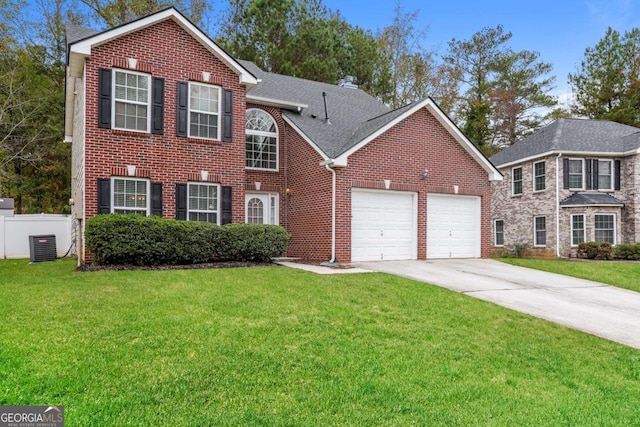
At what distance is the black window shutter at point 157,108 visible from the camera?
478 inches

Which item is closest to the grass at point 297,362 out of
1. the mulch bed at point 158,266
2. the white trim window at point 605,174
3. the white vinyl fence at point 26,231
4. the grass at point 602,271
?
the mulch bed at point 158,266

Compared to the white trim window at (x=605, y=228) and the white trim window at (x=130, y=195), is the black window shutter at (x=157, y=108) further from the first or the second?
the white trim window at (x=605, y=228)

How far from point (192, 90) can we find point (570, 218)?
17.2 meters

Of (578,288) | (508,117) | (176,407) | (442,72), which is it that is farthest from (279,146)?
(508,117)

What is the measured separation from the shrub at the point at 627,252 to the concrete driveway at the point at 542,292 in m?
7.57

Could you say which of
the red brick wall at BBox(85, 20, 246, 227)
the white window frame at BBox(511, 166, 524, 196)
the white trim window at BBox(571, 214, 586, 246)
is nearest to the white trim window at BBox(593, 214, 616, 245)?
the white trim window at BBox(571, 214, 586, 246)

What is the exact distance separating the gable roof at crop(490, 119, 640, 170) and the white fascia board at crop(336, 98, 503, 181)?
748cm

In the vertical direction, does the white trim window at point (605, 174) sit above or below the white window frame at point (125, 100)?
below

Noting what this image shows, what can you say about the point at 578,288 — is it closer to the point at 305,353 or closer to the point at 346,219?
the point at 346,219

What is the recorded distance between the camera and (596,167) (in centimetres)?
2047

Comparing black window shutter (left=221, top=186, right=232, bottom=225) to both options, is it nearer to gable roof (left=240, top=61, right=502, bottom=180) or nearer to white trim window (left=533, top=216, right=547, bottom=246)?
gable roof (left=240, top=61, right=502, bottom=180)

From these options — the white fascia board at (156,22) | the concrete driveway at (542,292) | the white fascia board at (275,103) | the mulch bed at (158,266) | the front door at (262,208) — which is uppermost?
the white fascia board at (156,22)

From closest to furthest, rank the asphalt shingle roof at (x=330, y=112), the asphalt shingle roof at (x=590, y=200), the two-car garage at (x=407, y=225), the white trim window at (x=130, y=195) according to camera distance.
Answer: the white trim window at (x=130, y=195) → the two-car garage at (x=407, y=225) → the asphalt shingle roof at (x=330, y=112) → the asphalt shingle roof at (x=590, y=200)

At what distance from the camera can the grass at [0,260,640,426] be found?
3.59 m
